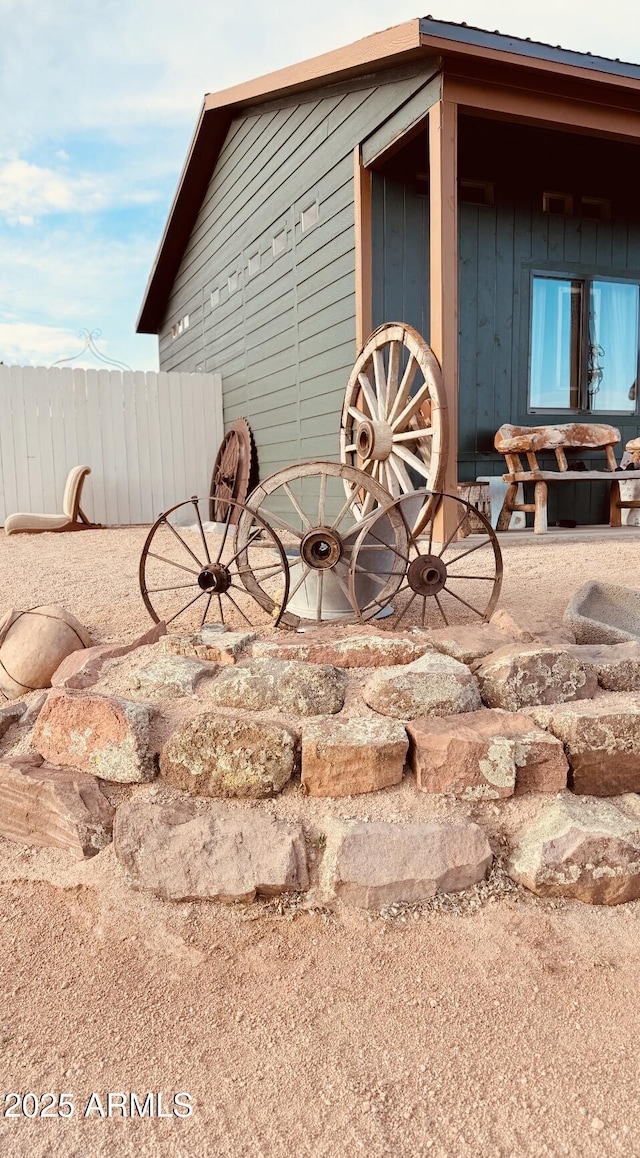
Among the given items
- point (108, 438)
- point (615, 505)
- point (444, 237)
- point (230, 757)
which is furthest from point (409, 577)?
point (108, 438)

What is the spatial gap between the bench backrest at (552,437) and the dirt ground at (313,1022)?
179 inches

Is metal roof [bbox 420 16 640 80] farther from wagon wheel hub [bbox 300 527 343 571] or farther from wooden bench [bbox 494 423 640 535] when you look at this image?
wagon wheel hub [bbox 300 527 343 571]

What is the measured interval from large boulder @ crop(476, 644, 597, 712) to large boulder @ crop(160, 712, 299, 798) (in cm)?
73

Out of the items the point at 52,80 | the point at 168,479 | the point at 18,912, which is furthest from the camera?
the point at 52,80

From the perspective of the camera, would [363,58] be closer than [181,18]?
Yes

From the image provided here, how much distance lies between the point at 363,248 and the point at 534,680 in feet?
14.7

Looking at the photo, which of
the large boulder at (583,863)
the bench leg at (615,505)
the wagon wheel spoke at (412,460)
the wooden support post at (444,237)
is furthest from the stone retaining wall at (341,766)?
the bench leg at (615,505)

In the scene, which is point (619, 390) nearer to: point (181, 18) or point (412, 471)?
point (412, 471)

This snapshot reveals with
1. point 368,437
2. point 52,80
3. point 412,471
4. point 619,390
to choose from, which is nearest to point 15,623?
point 368,437

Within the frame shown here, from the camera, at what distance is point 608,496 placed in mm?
7039

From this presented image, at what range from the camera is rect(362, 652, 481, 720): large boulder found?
238cm

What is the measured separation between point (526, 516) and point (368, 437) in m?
3.02

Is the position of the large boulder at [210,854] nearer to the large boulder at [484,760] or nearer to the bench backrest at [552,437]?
the large boulder at [484,760]

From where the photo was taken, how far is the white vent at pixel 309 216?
660cm
